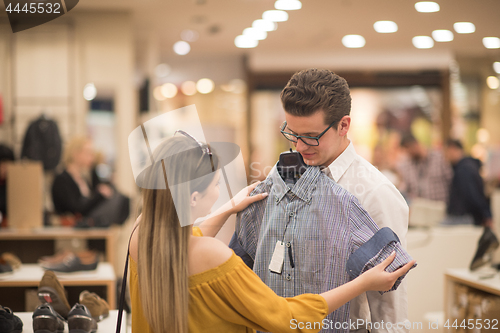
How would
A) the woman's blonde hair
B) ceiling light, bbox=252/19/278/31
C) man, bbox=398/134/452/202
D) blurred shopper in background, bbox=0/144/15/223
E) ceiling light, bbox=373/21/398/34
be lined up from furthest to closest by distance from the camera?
1. man, bbox=398/134/452/202
2. the woman's blonde hair
3. blurred shopper in background, bbox=0/144/15/223
4. ceiling light, bbox=252/19/278/31
5. ceiling light, bbox=373/21/398/34

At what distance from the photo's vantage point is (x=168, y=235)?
1047 mm

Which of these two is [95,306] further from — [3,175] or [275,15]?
[3,175]

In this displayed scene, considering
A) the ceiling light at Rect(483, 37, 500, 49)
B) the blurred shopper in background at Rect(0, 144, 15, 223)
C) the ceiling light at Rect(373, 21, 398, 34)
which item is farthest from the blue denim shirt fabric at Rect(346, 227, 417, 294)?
the blurred shopper in background at Rect(0, 144, 15, 223)

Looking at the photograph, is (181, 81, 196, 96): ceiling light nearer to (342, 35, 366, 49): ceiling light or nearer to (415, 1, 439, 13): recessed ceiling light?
(342, 35, 366, 49): ceiling light

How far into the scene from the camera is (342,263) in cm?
122

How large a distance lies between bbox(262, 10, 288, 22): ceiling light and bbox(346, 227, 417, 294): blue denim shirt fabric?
7.15 feet

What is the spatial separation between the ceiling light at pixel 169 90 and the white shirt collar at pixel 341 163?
6.82m

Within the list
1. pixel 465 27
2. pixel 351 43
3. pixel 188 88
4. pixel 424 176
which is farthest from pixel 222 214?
pixel 188 88

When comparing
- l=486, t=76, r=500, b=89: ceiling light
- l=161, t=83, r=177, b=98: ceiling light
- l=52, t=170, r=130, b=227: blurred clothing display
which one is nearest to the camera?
l=52, t=170, r=130, b=227: blurred clothing display

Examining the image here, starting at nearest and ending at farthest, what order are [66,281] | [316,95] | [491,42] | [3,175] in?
[316,95]
[66,281]
[491,42]
[3,175]

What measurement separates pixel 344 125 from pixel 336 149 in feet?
0.25

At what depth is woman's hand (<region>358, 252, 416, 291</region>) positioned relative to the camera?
109cm

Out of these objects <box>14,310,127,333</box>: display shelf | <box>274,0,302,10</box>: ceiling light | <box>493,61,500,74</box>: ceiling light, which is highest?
<box>274,0,302,10</box>: ceiling light

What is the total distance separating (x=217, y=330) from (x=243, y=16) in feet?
8.41
